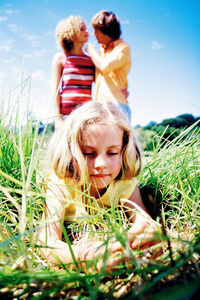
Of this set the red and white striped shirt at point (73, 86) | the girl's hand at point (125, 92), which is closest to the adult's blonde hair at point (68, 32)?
the red and white striped shirt at point (73, 86)

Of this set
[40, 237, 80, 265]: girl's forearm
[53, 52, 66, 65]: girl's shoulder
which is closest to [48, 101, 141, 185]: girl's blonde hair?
[40, 237, 80, 265]: girl's forearm

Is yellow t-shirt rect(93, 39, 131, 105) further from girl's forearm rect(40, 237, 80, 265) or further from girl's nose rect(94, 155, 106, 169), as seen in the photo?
girl's forearm rect(40, 237, 80, 265)

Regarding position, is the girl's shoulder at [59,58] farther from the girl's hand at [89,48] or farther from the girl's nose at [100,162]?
the girl's nose at [100,162]

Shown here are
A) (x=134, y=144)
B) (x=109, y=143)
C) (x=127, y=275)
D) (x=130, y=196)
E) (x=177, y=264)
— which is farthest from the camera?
(x=134, y=144)

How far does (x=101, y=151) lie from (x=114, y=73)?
6.11 ft

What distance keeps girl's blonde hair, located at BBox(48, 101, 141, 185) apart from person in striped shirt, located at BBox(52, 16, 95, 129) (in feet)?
4.13

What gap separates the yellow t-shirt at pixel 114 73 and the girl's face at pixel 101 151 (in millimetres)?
1581

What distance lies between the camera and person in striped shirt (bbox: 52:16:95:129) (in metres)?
2.55

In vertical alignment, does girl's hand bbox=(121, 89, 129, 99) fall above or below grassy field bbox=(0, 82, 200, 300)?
above

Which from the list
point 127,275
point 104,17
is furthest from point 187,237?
point 104,17

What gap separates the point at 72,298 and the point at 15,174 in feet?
2.80

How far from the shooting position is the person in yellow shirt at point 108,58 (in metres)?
2.62

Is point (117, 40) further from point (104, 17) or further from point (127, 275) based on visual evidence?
point (127, 275)

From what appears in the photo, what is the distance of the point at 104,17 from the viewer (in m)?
2.70
